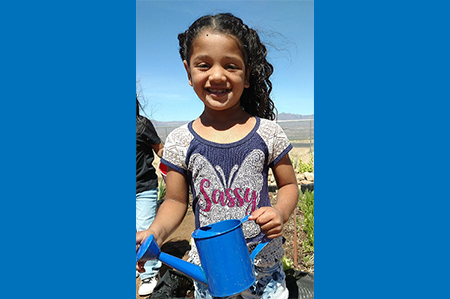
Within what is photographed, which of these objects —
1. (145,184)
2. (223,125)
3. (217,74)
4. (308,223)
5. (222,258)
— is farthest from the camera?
(308,223)

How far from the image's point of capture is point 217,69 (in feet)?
3.74

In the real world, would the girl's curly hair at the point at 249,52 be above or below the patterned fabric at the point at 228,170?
above

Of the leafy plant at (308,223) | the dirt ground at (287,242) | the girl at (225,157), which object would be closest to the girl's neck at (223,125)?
the girl at (225,157)

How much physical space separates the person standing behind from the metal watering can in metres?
1.51

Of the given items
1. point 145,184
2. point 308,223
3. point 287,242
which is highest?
point 145,184

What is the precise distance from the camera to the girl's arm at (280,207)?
40.5 inches

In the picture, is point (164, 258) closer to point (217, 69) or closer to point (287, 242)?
point (217, 69)

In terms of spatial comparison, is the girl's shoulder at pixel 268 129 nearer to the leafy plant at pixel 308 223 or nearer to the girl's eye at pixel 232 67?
the girl's eye at pixel 232 67

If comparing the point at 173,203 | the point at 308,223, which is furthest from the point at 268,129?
the point at 308,223

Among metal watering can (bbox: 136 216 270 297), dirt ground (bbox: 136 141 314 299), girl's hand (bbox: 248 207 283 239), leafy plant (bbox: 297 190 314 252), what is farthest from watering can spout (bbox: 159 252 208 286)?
leafy plant (bbox: 297 190 314 252)

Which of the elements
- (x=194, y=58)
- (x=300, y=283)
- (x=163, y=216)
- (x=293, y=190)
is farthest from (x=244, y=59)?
(x=300, y=283)

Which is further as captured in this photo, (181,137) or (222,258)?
(181,137)

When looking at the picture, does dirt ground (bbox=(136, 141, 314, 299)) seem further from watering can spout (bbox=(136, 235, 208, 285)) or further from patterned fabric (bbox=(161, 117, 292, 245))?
watering can spout (bbox=(136, 235, 208, 285))

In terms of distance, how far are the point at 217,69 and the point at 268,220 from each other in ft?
1.81
